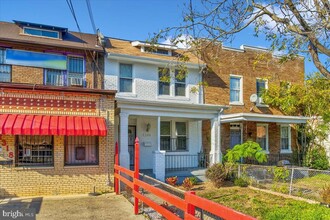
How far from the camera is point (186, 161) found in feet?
53.9

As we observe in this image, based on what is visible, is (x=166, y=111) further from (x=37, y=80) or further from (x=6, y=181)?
(x=6, y=181)

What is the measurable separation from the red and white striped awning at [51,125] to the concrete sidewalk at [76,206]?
2.05 m

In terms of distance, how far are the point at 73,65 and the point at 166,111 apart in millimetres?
5142

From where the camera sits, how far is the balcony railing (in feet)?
56.0

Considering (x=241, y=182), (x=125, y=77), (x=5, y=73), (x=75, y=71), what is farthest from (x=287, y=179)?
(x=5, y=73)

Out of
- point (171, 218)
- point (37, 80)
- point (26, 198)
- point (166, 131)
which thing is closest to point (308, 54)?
point (171, 218)

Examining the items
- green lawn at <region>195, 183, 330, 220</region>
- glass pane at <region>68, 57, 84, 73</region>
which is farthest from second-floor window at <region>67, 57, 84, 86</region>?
green lawn at <region>195, 183, 330, 220</region>

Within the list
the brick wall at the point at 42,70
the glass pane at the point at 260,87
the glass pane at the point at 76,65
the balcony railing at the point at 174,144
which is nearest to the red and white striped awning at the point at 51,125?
the brick wall at the point at 42,70

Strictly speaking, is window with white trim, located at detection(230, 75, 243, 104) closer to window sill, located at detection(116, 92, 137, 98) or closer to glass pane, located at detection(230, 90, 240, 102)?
glass pane, located at detection(230, 90, 240, 102)

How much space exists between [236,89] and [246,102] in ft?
3.41

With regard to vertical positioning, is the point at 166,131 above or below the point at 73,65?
below

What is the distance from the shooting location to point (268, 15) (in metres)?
7.37

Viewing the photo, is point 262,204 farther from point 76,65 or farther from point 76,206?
point 76,65

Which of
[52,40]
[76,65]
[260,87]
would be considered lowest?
[260,87]
